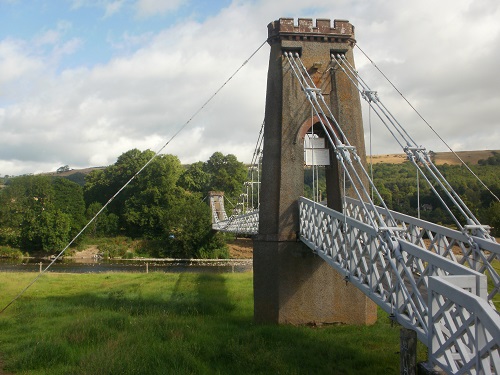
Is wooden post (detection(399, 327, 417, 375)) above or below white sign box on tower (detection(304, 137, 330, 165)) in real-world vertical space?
below

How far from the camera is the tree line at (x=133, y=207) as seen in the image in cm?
3234

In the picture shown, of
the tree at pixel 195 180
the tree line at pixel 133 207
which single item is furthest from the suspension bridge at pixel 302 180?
the tree at pixel 195 180

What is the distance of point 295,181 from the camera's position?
9.78m

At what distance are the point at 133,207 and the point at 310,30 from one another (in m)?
29.7

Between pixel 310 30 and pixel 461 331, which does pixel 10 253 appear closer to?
pixel 310 30

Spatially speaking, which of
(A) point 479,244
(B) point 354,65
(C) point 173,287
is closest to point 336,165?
(B) point 354,65

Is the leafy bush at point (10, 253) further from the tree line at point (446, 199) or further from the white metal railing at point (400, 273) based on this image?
the white metal railing at point (400, 273)

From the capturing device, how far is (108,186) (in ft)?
141

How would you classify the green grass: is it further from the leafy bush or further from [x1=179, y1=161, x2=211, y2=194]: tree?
[x1=179, y1=161, x2=211, y2=194]: tree

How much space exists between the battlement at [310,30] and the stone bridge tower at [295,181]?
20mm

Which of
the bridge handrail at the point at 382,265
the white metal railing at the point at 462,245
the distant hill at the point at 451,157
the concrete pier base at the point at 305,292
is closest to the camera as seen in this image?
the bridge handrail at the point at 382,265

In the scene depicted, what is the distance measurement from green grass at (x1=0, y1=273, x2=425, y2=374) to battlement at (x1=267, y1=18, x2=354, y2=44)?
5.87 m

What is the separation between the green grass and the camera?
6609 mm

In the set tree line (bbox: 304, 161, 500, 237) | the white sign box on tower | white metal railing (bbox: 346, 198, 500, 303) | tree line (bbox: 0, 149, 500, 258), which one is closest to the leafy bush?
tree line (bbox: 0, 149, 500, 258)
